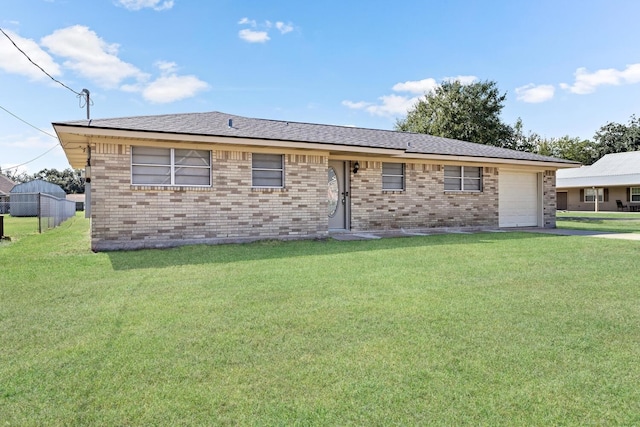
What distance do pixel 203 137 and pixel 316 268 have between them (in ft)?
17.2

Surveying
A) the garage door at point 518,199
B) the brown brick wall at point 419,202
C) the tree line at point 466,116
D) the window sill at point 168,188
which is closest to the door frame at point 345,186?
the brown brick wall at point 419,202

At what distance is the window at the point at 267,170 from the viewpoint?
11672mm

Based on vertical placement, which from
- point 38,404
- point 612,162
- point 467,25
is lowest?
point 38,404

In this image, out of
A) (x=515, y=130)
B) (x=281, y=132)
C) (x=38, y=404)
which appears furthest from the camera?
(x=515, y=130)

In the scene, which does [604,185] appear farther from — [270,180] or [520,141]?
[270,180]

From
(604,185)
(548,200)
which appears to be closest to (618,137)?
(604,185)

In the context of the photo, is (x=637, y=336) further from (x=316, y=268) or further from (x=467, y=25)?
(x=467, y=25)

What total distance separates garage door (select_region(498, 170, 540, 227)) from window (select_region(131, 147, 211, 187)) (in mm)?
12157

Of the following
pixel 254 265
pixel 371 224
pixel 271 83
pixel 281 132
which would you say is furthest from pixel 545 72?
pixel 254 265

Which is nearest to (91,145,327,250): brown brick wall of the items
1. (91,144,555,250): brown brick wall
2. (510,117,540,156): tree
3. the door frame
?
(91,144,555,250): brown brick wall

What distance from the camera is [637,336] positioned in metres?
3.70

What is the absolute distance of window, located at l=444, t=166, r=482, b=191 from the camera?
15.3 metres

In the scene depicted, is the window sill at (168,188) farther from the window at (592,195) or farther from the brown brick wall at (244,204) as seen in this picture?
the window at (592,195)

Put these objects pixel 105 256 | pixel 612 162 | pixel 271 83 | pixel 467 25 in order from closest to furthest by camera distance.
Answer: pixel 105 256 < pixel 467 25 < pixel 271 83 < pixel 612 162
